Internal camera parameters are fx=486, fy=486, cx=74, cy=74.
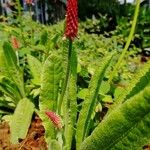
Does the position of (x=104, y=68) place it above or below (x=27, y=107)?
above

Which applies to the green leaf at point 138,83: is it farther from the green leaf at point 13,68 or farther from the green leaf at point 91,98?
the green leaf at point 13,68

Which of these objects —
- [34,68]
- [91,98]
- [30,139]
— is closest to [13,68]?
[34,68]

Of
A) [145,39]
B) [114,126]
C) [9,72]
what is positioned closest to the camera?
[114,126]

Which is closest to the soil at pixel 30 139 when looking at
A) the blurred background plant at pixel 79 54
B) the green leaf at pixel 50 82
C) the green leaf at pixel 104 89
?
the blurred background plant at pixel 79 54

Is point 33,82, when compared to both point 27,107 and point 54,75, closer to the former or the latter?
point 27,107

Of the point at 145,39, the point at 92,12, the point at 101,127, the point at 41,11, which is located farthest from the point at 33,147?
the point at 92,12

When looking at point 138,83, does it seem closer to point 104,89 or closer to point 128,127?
point 128,127

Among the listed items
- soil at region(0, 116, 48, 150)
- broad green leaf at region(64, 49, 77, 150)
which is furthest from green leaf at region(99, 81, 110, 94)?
soil at region(0, 116, 48, 150)
